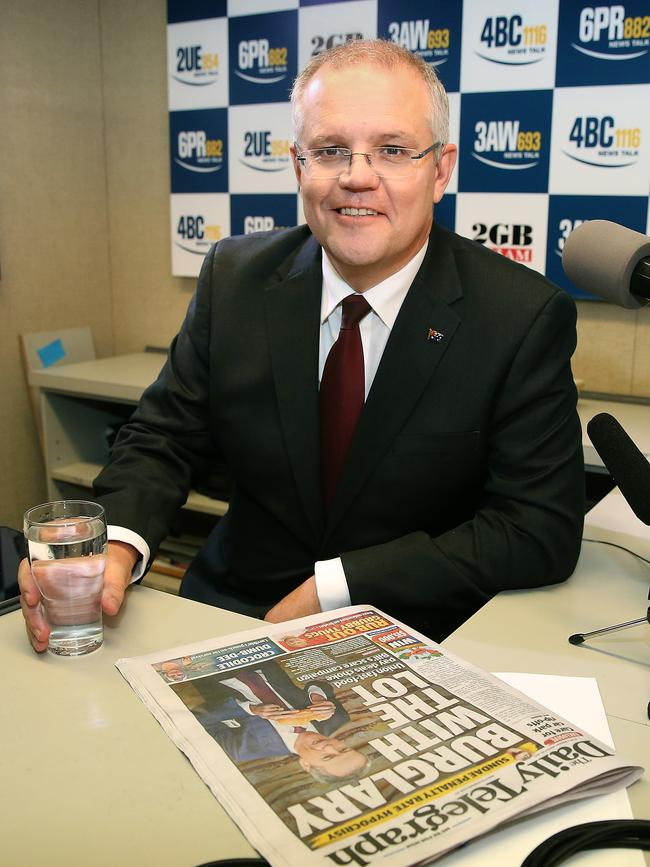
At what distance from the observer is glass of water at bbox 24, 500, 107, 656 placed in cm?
87

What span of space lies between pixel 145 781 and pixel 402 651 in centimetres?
30

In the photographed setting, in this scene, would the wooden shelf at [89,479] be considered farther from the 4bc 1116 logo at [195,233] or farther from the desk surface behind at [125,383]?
the 4bc 1116 logo at [195,233]

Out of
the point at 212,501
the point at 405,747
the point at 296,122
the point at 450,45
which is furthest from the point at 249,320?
the point at 450,45

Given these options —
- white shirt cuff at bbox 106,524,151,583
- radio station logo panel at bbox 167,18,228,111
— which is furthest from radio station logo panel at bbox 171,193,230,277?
white shirt cuff at bbox 106,524,151,583

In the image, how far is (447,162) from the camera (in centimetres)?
139

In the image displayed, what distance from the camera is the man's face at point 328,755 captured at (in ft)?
2.15

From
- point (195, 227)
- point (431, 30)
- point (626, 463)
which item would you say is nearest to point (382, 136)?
point (626, 463)

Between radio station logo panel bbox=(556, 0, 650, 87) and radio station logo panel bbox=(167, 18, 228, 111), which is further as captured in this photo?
radio station logo panel bbox=(167, 18, 228, 111)

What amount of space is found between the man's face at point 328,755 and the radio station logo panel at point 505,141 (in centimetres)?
196

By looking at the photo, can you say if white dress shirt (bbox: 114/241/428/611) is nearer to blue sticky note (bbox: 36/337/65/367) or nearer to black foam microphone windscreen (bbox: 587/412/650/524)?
black foam microphone windscreen (bbox: 587/412/650/524)

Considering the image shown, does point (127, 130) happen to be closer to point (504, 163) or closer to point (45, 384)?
point (45, 384)

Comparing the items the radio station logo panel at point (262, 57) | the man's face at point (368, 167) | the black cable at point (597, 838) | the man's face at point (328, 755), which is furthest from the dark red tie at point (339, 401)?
the radio station logo panel at point (262, 57)

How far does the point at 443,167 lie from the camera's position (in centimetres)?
138

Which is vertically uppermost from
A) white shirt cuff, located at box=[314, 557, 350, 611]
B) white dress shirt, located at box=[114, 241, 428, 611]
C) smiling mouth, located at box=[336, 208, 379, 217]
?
smiling mouth, located at box=[336, 208, 379, 217]
